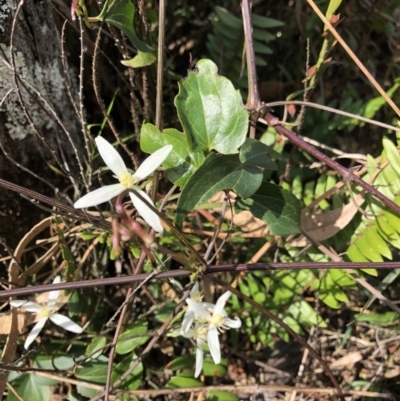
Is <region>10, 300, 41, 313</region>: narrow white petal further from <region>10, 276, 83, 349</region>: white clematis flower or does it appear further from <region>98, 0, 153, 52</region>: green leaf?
<region>98, 0, 153, 52</region>: green leaf

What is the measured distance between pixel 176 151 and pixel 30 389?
812 millimetres

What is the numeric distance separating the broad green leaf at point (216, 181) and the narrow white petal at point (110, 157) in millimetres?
138

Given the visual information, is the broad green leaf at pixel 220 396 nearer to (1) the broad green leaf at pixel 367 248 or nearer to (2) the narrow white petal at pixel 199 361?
(2) the narrow white petal at pixel 199 361

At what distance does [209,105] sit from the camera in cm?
104

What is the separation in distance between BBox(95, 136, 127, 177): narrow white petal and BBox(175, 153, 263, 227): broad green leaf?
0.45 ft

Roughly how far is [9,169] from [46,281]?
1.15ft

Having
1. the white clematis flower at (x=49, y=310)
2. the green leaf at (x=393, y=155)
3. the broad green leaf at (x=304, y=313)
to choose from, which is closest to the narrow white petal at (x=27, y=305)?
the white clematis flower at (x=49, y=310)

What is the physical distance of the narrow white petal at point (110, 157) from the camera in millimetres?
974

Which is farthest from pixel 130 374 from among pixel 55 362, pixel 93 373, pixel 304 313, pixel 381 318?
pixel 381 318

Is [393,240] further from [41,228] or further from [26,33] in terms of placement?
[26,33]

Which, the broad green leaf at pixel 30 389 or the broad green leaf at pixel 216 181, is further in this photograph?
the broad green leaf at pixel 30 389

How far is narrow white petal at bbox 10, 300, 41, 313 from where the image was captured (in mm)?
1279

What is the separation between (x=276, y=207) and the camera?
113 centimetres

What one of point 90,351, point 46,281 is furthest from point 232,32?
point 90,351
